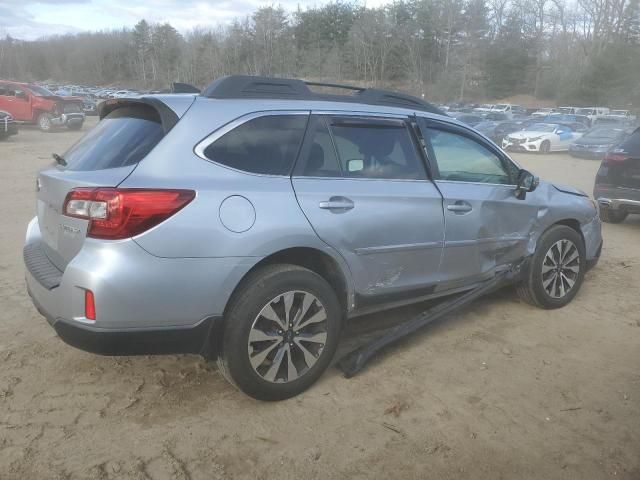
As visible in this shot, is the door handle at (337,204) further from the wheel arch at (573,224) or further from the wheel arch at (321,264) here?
the wheel arch at (573,224)

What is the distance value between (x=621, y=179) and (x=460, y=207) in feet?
16.7

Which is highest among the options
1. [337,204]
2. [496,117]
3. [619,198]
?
[337,204]

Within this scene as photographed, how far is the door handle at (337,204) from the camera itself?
3.27m

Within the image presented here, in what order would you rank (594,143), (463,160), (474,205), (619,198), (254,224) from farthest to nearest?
(594,143) → (619,198) → (463,160) → (474,205) → (254,224)

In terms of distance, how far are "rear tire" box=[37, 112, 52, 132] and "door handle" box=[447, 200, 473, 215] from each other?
74.1 feet

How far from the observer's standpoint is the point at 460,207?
3996 millimetres

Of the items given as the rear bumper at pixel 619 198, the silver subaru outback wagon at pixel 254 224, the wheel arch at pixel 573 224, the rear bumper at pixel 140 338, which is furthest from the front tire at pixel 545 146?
the rear bumper at pixel 140 338

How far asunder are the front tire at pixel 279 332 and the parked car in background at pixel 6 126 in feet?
60.7

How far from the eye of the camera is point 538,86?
59.1 m

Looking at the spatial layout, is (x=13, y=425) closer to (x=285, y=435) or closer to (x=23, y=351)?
(x=23, y=351)

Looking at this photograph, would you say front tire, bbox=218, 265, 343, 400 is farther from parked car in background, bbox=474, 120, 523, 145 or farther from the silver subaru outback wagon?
parked car in background, bbox=474, 120, 523, 145

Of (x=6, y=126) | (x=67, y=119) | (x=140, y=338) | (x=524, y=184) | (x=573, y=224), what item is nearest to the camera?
(x=140, y=338)

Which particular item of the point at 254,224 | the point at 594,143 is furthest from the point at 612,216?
the point at 594,143

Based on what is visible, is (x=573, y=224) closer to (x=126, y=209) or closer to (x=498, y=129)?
(x=126, y=209)
